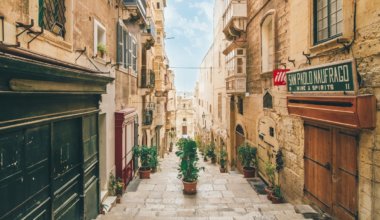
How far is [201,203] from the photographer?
941 centimetres

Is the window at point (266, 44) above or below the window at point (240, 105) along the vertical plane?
above

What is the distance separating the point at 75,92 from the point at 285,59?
6422 millimetres

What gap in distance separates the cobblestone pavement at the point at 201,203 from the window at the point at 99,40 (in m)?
4.41

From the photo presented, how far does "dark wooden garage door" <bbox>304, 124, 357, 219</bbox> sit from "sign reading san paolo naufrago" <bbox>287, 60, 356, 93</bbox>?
0.95 m

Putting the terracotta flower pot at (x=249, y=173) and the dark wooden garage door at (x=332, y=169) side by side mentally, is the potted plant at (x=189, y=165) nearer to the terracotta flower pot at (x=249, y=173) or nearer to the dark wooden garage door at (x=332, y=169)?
the terracotta flower pot at (x=249, y=173)

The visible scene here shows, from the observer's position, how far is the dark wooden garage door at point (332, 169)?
6.11 metres

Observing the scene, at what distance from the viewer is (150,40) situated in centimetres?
1752

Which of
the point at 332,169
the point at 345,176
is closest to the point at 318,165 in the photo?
the point at 332,169

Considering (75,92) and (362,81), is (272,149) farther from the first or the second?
(75,92)

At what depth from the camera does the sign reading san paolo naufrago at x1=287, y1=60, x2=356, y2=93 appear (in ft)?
18.7

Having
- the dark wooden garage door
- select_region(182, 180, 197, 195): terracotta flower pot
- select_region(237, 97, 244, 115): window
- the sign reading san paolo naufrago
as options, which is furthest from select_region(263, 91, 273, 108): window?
select_region(237, 97, 244, 115): window

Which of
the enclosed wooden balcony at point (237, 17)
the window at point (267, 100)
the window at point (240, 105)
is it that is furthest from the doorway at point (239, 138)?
the enclosed wooden balcony at point (237, 17)

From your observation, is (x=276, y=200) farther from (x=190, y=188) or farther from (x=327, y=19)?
(x=327, y=19)

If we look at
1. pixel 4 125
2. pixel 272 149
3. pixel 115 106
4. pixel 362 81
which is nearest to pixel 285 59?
pixel 272 149
